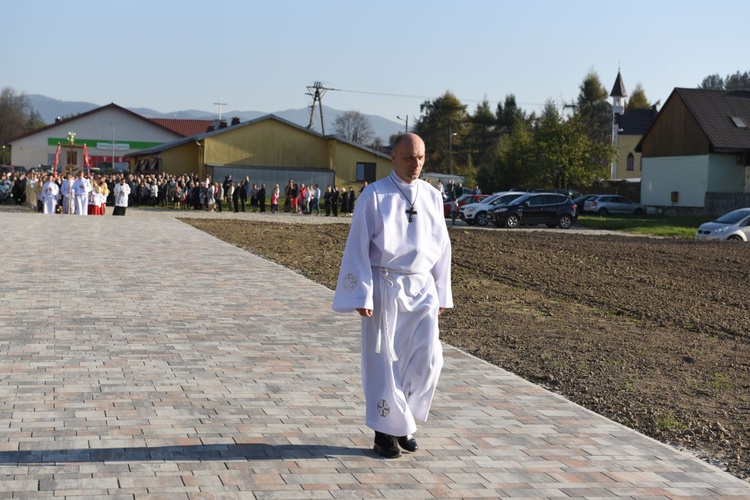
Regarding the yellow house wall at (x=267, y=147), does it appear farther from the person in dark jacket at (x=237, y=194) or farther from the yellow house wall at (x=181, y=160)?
the person in dark jacket at (x=237, y=194)

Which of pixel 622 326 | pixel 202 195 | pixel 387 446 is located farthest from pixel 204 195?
pixel 387 446

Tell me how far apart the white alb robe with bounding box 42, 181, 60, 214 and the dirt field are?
56.9 feet

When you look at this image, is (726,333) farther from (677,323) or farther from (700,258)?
(700,258)

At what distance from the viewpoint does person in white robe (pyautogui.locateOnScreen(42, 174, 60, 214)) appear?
129 ft

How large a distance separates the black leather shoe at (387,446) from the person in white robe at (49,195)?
3570 centimetres

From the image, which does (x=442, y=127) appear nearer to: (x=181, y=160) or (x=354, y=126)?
(x=354, y=126)

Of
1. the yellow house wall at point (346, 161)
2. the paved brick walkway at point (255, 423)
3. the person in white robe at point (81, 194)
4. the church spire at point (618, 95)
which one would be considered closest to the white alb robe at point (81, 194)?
the person in white robe at point (81, 194)

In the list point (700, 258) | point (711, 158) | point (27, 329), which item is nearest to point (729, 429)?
point (27, 329)

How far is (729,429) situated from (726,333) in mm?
5020

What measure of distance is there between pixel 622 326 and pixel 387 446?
6.88 m

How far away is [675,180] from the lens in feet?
191

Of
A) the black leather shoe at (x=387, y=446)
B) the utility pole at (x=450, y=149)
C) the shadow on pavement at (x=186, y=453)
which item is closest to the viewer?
the shadow on pavement at (x=186, y=453)

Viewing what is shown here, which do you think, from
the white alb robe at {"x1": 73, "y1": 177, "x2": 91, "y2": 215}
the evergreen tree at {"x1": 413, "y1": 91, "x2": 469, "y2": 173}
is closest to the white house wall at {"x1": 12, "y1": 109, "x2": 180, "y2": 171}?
the evergreen tree at {"x1": 413, "y1": 91, "x2": 469, "y2": 173}

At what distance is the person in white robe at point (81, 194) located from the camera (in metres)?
39.2
